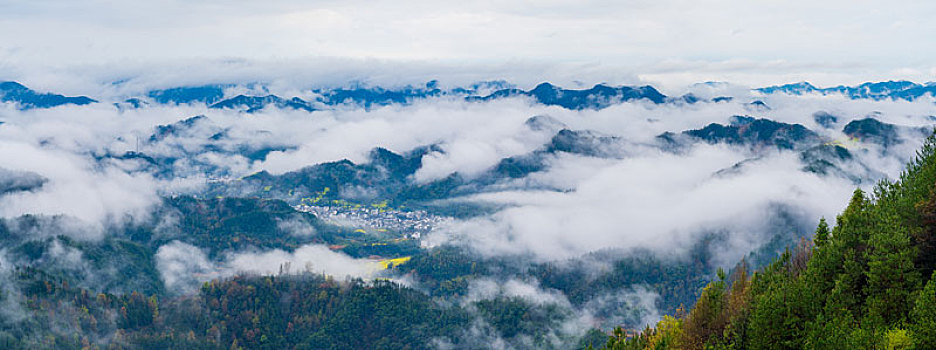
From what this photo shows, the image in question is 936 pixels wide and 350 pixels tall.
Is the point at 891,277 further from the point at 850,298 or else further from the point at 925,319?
the point at 925,319

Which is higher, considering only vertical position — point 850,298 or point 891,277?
point 891,277

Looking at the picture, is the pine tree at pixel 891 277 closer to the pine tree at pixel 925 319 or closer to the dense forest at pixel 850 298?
the dense forest at pixel 850 298

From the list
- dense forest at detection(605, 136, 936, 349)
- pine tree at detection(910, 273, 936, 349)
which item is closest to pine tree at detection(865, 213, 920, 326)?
dense forest at detection(605, 136, 936, 349)

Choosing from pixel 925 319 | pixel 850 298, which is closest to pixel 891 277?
pixel 850 298

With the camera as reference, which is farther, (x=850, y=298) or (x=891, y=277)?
(x=850, y=298)

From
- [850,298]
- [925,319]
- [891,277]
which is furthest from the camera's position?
[850,298]

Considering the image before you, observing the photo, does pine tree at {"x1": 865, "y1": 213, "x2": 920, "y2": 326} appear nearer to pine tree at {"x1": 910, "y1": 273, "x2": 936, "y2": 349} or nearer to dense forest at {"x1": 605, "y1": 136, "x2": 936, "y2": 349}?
dense forest at {"x1": 605, "y1": 136, "x2": 936, "y2": 349}

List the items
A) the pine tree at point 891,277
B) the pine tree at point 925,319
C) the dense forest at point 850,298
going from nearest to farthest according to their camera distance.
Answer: the pine tree at point 925,319, the dense forest at point 850,298, the pine tree at point 891,277

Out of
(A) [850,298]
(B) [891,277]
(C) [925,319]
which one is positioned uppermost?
(C) [925,319]

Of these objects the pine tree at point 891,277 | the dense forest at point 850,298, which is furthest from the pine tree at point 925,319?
the pine tree at point 891,277

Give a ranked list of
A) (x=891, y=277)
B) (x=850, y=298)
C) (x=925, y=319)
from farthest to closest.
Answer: (x=850, y=298)
(x=891, y=277)
(x=925, y=319)
